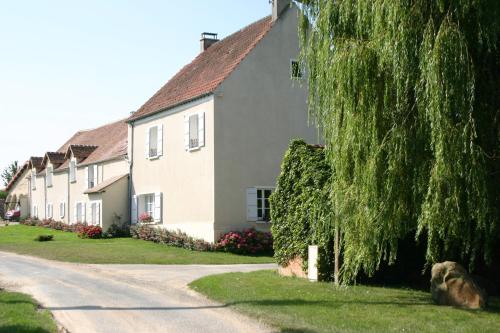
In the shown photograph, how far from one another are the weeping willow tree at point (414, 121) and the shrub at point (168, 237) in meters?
14.7

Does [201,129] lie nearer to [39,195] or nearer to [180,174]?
[180,174]

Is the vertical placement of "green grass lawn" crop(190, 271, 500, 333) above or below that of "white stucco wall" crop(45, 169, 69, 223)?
below

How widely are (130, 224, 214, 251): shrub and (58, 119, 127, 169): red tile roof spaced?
5481 mm

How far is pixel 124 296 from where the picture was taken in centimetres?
1324

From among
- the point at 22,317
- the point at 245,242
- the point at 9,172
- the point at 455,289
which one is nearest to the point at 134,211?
the point at 245,242

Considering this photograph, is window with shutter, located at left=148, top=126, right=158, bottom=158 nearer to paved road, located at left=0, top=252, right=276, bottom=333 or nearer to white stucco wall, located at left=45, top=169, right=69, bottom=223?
paved road, located at left=0, top=252, right=276, bottom=333

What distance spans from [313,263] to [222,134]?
1168 cm

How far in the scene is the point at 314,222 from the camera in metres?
14.9

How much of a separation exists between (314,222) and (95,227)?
19589 millimetres

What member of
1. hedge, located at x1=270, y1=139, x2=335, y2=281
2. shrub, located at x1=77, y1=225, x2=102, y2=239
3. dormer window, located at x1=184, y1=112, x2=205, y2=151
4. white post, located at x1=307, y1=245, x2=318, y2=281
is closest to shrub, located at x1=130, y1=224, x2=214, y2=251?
shrub, located at x1=77, y1=225, x2=102, y2=239

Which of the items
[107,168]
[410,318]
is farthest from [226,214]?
[410,318]

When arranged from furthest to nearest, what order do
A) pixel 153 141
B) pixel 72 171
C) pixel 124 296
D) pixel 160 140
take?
pixel 72 171 < pixel 153 141 < pixel 160 140 < pixel 124 296

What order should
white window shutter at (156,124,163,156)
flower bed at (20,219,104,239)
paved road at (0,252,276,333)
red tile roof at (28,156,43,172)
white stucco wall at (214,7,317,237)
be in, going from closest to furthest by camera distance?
paved road at (0,252,276,333) < white stucco wall at (214,7,317,237) < white window shutter at (156,124,163,156) < flower bed at (20,219,104,239) < red tile roof at (28,156,43,172)

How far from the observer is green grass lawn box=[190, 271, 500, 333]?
9720 mm
